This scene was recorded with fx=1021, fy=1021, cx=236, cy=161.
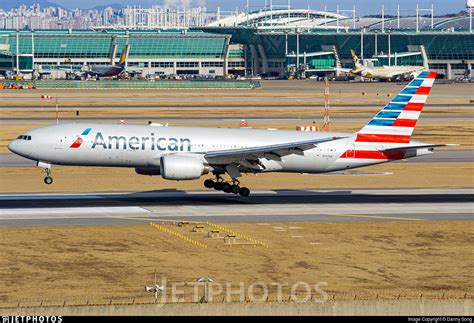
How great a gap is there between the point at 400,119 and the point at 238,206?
12.7 meters

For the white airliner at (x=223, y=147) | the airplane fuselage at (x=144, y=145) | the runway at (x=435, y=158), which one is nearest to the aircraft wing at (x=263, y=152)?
the white airliner at (x=223, y=147)

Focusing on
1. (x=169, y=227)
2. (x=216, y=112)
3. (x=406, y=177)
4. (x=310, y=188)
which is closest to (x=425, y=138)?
(x=406, y=177)

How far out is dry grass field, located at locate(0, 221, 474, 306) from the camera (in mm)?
39906

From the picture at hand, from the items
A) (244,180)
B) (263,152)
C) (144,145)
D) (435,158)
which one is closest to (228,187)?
(263,152)

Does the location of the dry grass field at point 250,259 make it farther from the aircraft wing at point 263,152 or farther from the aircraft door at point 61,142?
the aircraft door at point 61,142

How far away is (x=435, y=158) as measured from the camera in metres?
87.9

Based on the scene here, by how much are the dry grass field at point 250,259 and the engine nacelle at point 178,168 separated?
7.09m

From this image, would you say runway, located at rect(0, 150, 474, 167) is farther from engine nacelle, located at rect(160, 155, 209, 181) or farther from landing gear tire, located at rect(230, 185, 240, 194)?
engine nacelle, located at rect(160, 155, 209, 181)

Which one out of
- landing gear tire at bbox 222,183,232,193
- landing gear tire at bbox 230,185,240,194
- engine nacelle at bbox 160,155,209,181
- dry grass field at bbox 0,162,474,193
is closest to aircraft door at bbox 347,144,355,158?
dry grass field at bbox 0,162,474,193

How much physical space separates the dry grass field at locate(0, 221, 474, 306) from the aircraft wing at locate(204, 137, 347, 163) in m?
7.73

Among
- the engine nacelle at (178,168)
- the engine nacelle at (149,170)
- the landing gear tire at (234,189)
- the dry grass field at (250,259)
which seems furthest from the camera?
the landing gear tire at (234,189)

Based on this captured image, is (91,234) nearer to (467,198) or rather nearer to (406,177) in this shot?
(467,198)

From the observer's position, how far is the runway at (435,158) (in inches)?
3214

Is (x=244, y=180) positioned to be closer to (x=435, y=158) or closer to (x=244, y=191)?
(x=244, y=191)
